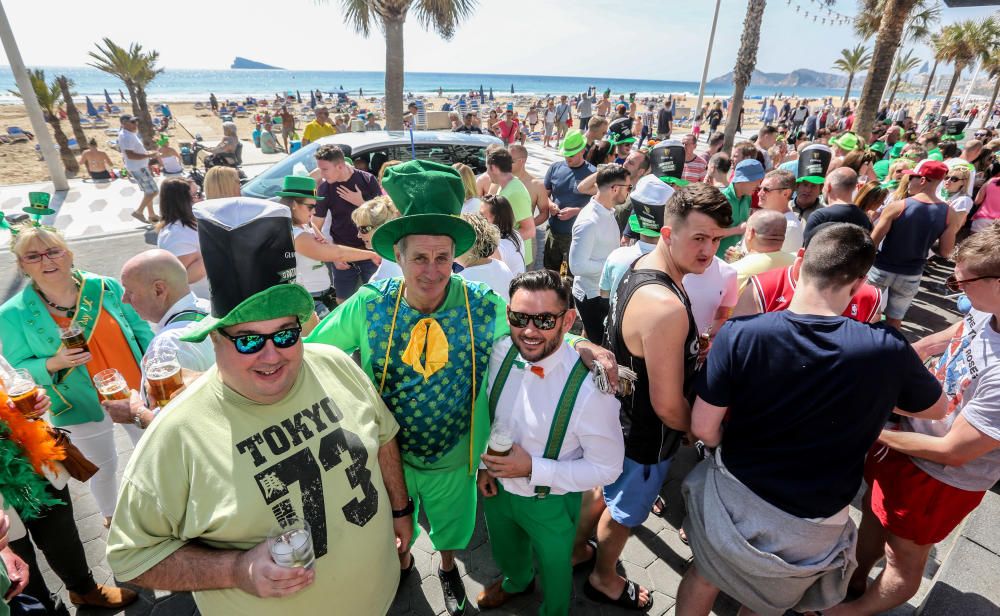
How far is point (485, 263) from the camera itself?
318 cm

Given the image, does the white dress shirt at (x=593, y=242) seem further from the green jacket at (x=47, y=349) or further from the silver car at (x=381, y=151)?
the silver car at (x=381, y=151)

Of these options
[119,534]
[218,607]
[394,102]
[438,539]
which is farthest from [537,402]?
[394,102]

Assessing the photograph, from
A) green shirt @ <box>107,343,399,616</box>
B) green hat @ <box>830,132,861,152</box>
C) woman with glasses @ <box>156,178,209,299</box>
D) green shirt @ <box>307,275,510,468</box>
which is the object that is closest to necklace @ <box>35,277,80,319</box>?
woman with glasses @ <box>156,178,209,299</box>

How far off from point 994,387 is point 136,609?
4.40 m

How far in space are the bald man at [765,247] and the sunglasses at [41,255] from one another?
4146 mm

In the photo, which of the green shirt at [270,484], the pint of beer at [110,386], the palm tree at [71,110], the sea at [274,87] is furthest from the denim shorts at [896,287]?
the sea at [274,87]

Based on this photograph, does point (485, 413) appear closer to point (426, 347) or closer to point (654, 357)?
point (426, 347)

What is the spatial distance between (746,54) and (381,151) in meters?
10.2

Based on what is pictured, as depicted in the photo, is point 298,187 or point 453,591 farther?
point 298,187

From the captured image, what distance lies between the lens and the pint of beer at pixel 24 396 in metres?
2.03

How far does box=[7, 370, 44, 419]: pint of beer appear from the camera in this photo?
2.03 meters

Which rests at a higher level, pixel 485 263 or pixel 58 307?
pixel 485 263

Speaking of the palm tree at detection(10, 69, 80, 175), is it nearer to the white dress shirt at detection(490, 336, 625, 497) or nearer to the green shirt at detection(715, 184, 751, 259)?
the green shirt at detection(715, 184, 751, 259)

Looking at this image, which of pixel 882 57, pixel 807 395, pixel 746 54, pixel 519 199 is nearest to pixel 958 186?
pixel 519 199
